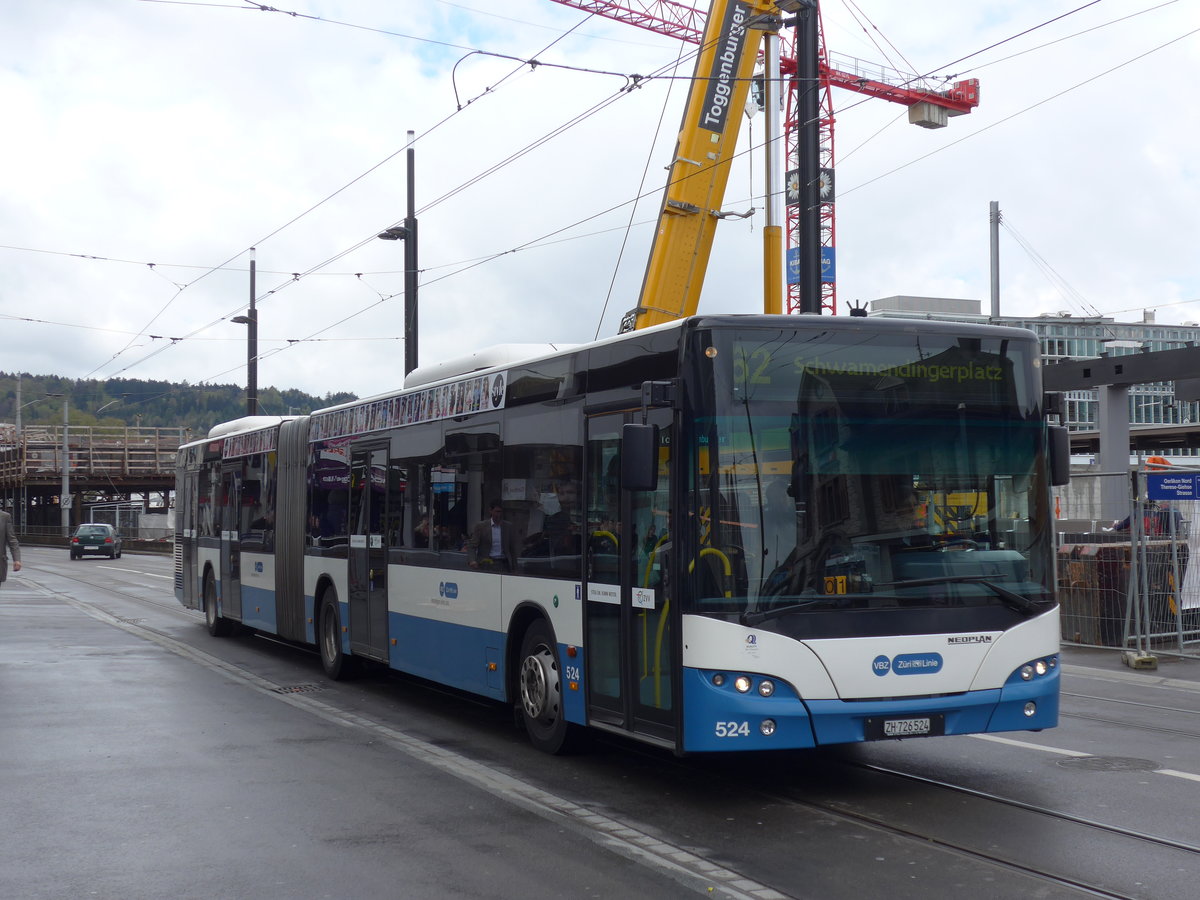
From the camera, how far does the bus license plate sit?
24.6ft

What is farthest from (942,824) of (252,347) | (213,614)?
(252,347)

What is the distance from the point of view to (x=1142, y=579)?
14672 millimetres

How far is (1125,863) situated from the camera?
628 centimetres

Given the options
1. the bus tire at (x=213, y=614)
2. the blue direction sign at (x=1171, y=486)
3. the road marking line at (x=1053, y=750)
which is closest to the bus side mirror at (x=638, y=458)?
the road marking line at (x=1053, y=750)

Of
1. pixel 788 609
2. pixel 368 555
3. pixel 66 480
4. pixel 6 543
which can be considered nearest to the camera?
pixel 788 609

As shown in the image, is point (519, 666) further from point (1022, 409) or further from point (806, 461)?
point (1022, 409)

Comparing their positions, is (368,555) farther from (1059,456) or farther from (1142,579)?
(1142,579)

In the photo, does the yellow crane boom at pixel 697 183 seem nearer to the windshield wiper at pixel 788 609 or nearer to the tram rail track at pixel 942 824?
the tram rail track at pixel 942 824

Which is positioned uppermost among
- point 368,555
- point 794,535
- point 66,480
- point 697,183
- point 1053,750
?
point 697,183

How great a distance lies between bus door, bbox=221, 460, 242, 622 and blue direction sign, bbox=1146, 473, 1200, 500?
11.2 m

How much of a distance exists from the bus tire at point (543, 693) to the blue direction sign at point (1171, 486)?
8001mm

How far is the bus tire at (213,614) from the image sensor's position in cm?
1873

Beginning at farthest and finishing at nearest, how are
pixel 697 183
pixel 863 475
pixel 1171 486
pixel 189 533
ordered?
pixel 189 533 → pixel 697 183 → pixel 1171 486 → pixel 863 475

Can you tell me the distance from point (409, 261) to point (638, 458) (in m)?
17.1
